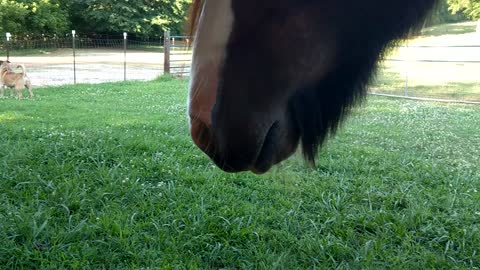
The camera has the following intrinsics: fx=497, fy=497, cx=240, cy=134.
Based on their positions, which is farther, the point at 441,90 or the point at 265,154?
the point at 441,90

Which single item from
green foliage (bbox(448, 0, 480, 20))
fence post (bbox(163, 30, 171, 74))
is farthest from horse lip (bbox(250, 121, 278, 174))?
fence post (bbox(163, 30, 171, 74))

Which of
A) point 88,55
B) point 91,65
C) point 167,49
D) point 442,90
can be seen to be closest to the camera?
point 442,90

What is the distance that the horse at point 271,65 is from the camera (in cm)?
108

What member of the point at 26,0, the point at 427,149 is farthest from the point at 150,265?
the point at 26,0

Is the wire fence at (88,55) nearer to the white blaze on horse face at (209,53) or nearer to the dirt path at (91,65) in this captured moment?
the dirt path at (91,65)

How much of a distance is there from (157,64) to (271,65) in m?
21.7

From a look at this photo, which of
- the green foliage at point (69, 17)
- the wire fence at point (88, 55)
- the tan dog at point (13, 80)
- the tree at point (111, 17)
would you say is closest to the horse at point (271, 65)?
the tan dog at point (13, 80)

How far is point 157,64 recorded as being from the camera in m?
22.3

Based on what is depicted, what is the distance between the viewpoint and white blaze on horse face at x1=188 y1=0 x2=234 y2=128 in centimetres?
108

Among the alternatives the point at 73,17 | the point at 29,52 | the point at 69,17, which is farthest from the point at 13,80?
the point at 69,17

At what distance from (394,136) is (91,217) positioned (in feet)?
12.7

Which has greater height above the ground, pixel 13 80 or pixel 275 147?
pixel 275 147

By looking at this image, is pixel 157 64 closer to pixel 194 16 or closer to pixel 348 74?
pixel 194 16

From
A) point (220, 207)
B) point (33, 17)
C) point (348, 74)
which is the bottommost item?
point (220, 207)
